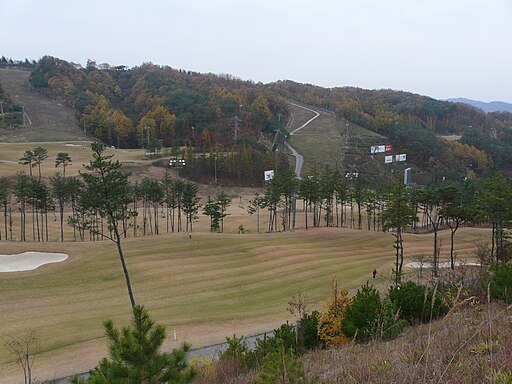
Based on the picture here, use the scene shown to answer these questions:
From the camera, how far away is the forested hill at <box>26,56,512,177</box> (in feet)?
349

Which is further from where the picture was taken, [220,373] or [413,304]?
[413,304]

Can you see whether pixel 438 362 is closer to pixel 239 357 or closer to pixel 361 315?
pixel 239 357

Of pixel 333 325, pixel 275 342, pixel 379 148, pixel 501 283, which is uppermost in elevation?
pixel 379 148

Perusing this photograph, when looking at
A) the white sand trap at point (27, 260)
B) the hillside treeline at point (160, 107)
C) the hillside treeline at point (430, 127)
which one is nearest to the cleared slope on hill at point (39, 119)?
the hillside treeline at point (160, 107)

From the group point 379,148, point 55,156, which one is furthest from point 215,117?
point 379,148

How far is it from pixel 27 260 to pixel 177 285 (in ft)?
37.5

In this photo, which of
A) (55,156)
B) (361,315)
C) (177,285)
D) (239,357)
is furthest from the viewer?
(55,156)

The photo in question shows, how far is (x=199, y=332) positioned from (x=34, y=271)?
1409cm

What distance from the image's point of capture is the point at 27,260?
2956 cm

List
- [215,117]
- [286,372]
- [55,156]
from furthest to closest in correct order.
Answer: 1. [215,117]
2. [55,156]
3. [286,372]

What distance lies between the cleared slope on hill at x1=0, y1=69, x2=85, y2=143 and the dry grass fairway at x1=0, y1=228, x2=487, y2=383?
8179cm

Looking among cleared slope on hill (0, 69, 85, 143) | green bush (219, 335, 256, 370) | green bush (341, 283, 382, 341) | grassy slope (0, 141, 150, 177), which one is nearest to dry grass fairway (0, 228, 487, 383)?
green bush (219, 335, 256, 370)

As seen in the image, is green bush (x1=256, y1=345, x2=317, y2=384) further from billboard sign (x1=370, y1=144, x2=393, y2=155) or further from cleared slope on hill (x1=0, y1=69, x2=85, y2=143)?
billboard sign (x1=370, y1=144, x2=393, y2=155)

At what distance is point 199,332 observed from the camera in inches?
767
